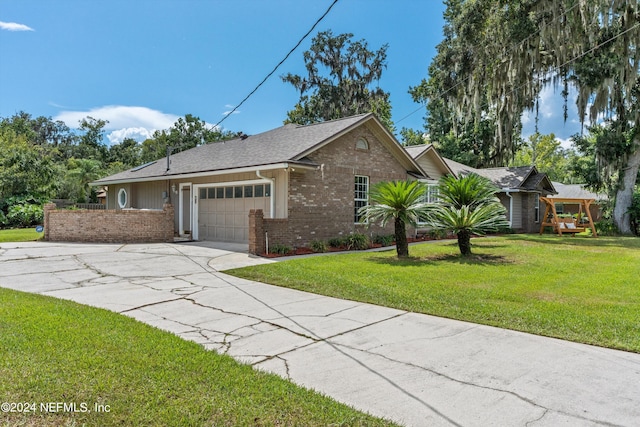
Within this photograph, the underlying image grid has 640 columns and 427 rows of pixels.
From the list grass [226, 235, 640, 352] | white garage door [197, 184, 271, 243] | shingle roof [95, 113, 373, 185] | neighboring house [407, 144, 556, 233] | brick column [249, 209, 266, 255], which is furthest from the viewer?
neighboring house [407, 144, 556, 233]

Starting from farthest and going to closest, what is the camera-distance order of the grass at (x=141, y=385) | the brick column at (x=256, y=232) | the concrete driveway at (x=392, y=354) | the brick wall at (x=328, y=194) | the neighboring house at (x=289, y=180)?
1. the neighboring house at (x=289, y=180)
2. the brick wall at (x=328, y=194)
3. the brick column at (x=256, y=232)
4. the concrete driveway at (x=392, y=354)
5. the grass at (x=141, y=385)

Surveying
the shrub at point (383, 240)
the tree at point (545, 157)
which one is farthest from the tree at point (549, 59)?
the tree at point (545, 157)

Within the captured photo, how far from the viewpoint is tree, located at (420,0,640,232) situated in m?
16.6

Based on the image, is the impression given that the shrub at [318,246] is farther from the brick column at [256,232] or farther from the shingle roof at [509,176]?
the shingle roof at [509,176]

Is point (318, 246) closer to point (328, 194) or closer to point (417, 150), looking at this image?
point (328, 194)

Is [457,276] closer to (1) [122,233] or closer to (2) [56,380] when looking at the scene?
(2) [56,380]

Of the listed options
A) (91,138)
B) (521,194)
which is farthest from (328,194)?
(91,138)

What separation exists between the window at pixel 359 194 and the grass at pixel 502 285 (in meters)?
2.88

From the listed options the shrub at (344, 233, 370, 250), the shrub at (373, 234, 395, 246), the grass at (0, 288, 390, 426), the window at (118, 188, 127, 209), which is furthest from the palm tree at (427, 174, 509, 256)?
the window at (118, 188, 127, 209)

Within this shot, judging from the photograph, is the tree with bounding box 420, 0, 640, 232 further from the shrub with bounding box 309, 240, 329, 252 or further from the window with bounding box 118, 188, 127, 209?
the window with bounding box 118, 188, 127, 209

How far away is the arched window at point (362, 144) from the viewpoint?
14.6m

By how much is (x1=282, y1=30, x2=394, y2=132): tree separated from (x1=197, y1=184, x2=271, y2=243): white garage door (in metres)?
20.6

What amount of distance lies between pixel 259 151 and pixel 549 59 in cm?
1459

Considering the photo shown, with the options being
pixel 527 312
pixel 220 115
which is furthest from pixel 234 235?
pixel 527 312
